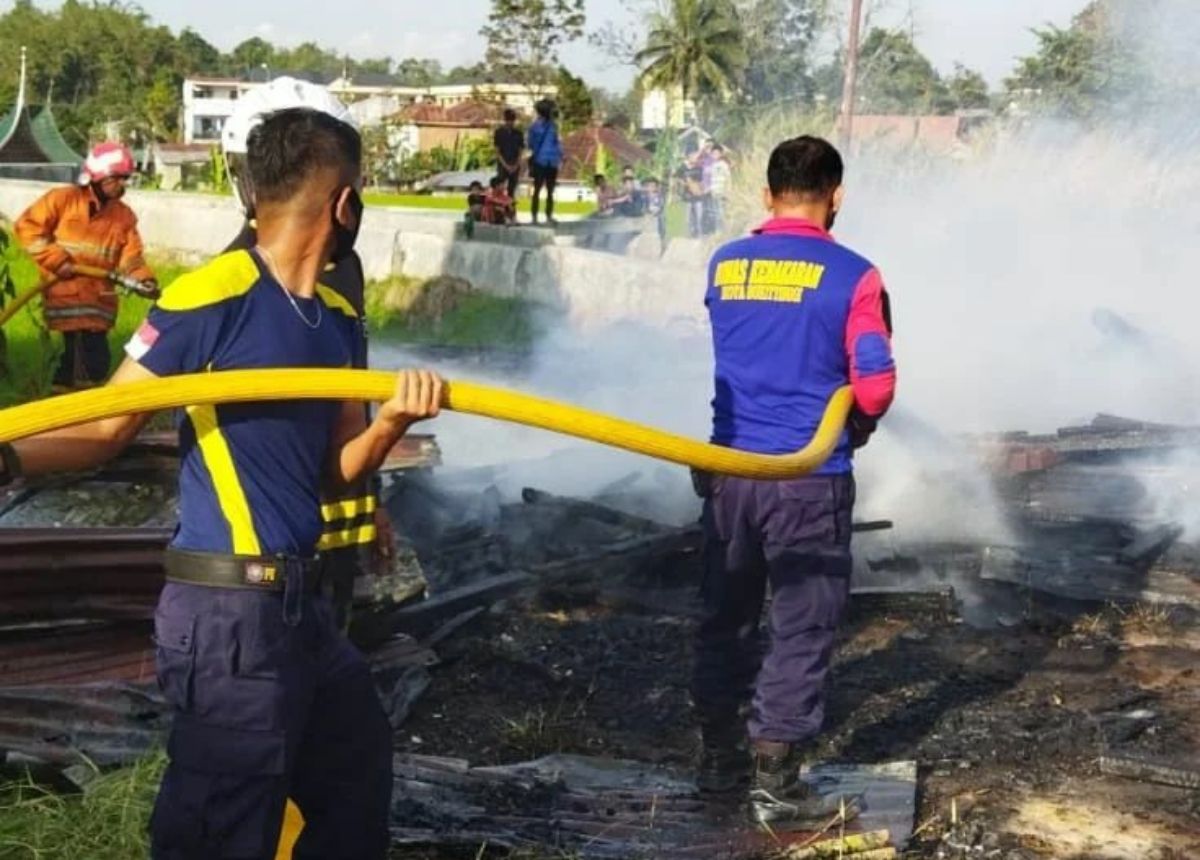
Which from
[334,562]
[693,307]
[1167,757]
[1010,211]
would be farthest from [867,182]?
[334,562]

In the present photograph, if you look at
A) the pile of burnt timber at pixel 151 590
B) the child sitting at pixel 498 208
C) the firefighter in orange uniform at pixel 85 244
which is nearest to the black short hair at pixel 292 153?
the pile of burnt timber at pixel 151 590

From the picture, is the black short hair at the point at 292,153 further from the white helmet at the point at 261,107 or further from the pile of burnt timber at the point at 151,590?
the pile of burnt timber at the point at 151,590

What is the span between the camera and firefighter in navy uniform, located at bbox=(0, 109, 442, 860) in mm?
3020

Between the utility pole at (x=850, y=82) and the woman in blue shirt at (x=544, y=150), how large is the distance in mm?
4064

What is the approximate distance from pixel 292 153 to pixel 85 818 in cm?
205

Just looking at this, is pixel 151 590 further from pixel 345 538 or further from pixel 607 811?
pixel 345 538

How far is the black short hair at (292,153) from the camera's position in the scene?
10.2 ft

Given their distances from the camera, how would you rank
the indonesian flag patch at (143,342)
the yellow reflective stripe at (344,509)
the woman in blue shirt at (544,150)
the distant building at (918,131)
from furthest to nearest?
1. the woman in blue shirt at (544,150)
2. the distant building at (918,131)
3. the yellow reflective stripe at (344,509)
4. the indonesian flag patch at (143,342)

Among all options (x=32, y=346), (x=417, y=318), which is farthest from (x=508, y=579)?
(x=417, y=318)

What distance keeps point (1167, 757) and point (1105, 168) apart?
571 inches

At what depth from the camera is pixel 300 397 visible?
3006mm

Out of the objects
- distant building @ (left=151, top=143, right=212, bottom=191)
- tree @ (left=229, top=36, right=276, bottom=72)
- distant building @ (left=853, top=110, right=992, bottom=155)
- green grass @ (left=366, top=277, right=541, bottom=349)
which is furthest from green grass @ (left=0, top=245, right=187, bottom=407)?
tree @ (left=229, top=36, right=276, bottom=72)

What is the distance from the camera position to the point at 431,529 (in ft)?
25.3

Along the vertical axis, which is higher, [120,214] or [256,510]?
[120,214]
